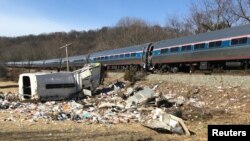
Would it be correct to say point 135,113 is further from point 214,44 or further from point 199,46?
point 199,46

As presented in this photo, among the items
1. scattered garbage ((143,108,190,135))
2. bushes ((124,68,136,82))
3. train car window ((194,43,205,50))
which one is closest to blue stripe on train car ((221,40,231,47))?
train car window ((194,43,205,50))

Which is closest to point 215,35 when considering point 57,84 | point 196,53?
point 196,53

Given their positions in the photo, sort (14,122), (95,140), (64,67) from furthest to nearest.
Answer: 1. (64,67)
2. (14,122)
3. (95,140)

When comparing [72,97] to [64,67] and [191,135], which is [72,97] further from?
[64,67]

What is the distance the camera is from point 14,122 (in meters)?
17.9

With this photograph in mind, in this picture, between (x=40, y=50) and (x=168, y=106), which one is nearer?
(x=168, y=106)

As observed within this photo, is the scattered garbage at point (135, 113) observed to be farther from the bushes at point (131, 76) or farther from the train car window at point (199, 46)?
the bushes at point (131, 76)

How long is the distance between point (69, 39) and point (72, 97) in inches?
6075

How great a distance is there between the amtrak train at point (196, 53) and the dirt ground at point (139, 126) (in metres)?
4.98

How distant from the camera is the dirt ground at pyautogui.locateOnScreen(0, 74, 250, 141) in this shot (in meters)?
14.4

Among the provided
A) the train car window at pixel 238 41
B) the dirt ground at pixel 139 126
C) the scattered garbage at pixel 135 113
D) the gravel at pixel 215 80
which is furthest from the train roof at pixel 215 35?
the scattered garbage at pixel 135 113

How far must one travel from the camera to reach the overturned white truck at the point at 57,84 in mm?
31703

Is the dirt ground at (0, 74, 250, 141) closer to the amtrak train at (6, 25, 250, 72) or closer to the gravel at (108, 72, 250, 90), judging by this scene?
the gravel at (108, 72, 250, 90)

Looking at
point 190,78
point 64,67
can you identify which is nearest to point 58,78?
point 190,78
